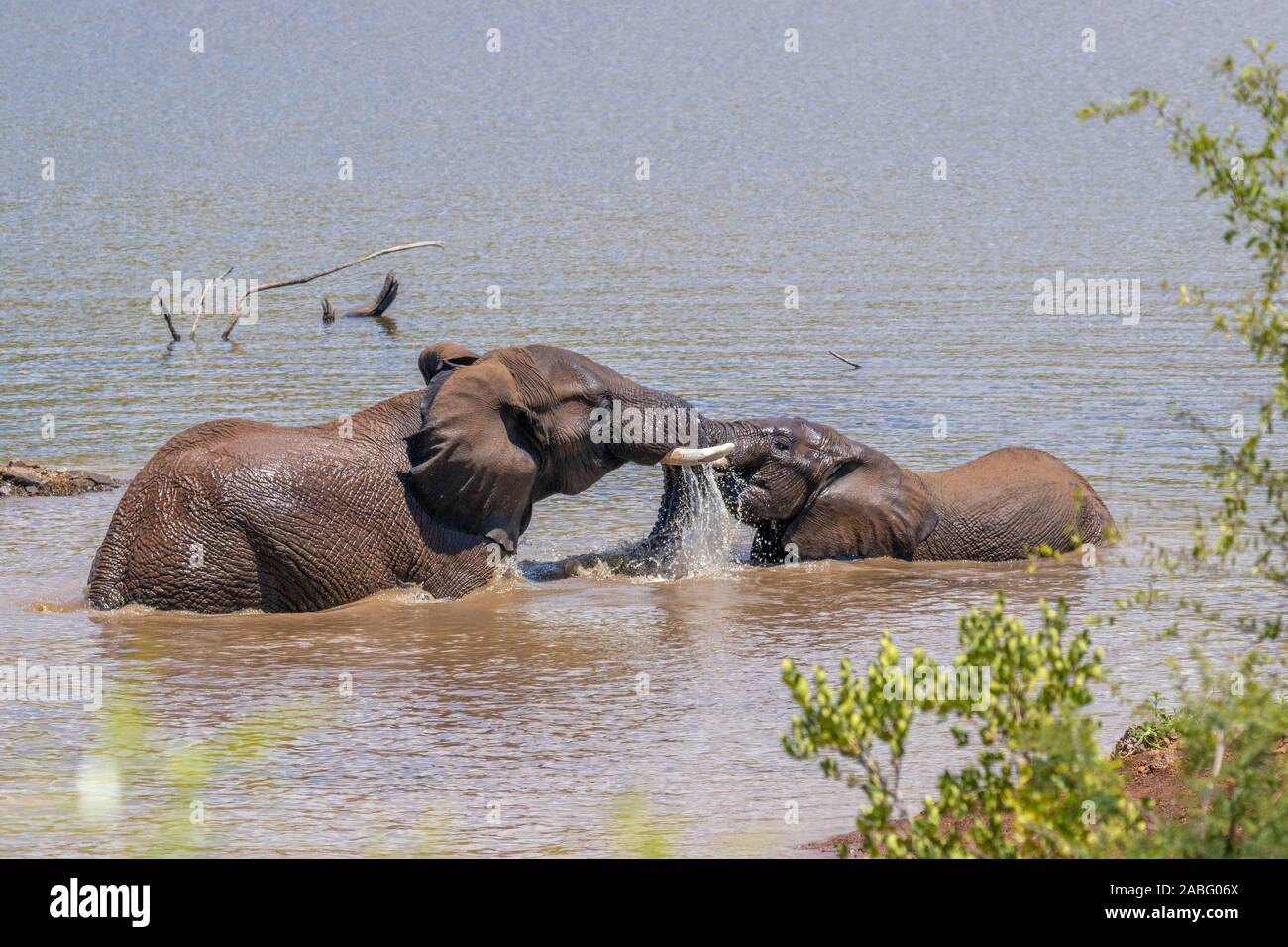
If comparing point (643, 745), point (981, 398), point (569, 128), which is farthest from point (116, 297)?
point (569, 128)

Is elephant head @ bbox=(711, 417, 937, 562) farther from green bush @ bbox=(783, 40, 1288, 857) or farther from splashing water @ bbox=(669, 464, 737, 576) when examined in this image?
green bush @ bbox=(783, 40, 1288, 857)

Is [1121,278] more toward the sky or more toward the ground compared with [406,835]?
more toward the sky

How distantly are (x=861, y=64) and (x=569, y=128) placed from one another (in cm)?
1334

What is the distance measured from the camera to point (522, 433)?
1277cm

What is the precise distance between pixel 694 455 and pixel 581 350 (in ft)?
28.9

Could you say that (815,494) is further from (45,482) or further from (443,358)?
(45,482)

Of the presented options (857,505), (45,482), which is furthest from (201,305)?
(857,505)

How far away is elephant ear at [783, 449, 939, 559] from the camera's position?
45.2ft

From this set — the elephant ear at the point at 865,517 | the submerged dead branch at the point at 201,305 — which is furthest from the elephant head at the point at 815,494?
the submerged dead branch at the point at 201,305

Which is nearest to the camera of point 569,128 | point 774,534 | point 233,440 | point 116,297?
point 233,440

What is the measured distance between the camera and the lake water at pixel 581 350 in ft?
30.2

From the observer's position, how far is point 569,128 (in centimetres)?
4484
